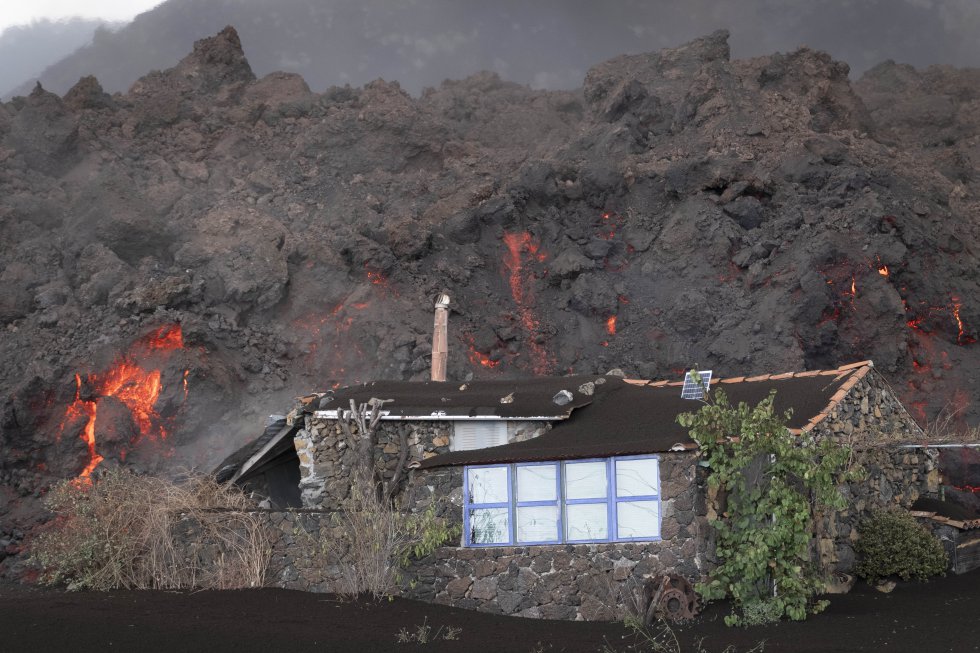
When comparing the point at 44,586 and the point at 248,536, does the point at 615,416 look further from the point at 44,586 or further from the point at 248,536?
the point at 44,586

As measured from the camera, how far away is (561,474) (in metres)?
15.4

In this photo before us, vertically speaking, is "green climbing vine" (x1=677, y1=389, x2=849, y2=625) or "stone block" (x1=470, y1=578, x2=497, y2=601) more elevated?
"green climbing vine" (x1=677, y1=389, x2=849, y2=625)

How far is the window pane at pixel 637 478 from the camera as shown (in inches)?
575

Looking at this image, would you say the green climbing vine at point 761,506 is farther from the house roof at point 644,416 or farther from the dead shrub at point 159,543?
the dead shrub at point 159,543

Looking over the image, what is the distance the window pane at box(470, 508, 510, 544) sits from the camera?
15.5m

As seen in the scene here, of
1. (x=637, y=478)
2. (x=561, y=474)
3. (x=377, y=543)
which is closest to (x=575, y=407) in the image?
(x=561, y=474)

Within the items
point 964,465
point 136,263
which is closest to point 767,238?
point 964,465

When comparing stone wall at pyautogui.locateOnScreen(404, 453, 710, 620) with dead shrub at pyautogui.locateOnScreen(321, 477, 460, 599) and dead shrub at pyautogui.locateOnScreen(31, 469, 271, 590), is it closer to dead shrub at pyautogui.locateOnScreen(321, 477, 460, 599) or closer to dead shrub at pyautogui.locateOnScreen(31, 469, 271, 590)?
dead shrub at pyautogui.locateOnScreen(321, 477, 460, 599)

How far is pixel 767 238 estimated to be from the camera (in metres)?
36.8

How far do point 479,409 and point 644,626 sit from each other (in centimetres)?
599

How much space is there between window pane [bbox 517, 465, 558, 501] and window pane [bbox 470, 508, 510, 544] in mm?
410

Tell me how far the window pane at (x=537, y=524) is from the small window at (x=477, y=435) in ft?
9.05

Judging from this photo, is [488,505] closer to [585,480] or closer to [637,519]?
[585,480]

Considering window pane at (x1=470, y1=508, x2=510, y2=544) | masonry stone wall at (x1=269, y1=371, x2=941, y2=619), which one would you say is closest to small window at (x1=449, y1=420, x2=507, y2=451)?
masonry stone wall at (x1=269, y1=371, x2=941, y2=619)
